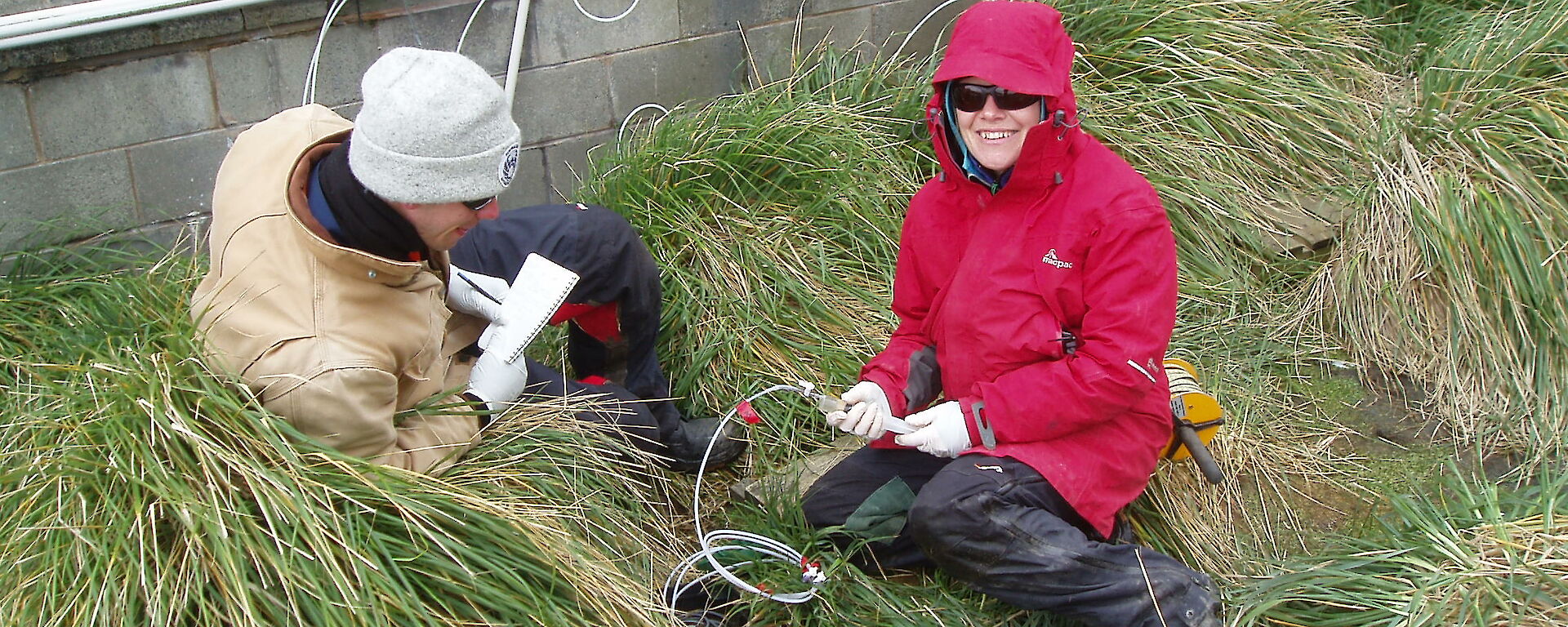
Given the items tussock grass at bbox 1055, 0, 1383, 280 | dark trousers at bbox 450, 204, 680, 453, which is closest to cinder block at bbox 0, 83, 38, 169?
dark trousers at bbox 450, 204, 680, 453

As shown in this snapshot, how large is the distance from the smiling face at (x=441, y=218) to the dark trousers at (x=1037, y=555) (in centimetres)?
109

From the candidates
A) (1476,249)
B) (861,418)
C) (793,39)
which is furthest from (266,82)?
(1476,249)

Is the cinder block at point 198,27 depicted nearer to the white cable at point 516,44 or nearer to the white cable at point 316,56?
the white cable at point 316,56

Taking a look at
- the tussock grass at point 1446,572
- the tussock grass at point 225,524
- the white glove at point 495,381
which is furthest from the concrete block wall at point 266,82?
the tussock grass at point 1446,572

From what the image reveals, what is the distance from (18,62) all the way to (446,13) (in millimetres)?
1122

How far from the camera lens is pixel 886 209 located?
12.7 feet

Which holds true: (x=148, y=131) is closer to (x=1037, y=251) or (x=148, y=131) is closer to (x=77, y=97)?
(x=77, y=97)

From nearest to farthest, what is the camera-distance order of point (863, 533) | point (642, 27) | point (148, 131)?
1. point (863, 533)
2. point (148, 131)
3. point (642, 27)

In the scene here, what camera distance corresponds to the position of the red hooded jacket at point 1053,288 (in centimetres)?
252

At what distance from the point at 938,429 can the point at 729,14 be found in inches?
81.5

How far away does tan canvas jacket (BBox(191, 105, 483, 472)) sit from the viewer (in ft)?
7.57

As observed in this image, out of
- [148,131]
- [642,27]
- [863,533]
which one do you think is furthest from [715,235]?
[148,131]

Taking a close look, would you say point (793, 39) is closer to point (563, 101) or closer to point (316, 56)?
point (563, 101)

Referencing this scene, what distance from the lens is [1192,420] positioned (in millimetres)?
2984
